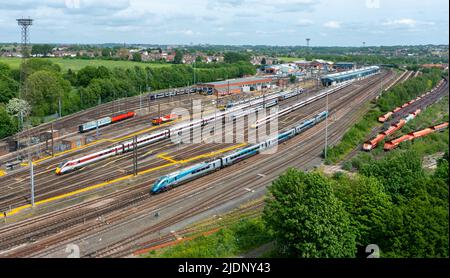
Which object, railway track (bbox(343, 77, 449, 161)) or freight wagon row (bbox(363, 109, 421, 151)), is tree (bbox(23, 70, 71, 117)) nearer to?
railway track (bbox(343, 77, 449, 161))

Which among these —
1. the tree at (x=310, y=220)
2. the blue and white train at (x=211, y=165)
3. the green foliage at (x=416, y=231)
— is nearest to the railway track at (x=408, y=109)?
the blue and white train at (x=211, y=165)

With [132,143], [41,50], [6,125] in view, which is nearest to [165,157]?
[132,143]

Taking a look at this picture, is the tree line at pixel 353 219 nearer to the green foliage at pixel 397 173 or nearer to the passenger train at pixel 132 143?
the green foliage at pixel 397 173

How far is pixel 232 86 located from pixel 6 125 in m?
49.0

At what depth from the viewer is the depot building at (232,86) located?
8478 centimetres

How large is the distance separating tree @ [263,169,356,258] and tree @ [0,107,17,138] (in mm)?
39550

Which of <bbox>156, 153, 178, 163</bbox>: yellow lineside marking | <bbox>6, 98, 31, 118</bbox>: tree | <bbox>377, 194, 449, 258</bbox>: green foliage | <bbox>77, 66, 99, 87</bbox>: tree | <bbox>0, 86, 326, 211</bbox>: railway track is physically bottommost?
<bbox>0, 86, 326, 211</bbox>: railway track

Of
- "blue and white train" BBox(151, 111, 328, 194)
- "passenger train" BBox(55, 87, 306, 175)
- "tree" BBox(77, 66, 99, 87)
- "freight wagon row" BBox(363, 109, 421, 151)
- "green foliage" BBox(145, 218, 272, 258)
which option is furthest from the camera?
"tree" BBox(77, 66, 99, 87)

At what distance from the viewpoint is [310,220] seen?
59.5ft

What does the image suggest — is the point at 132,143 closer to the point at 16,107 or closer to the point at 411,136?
the point at 16,107

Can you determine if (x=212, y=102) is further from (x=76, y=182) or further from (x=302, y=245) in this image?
(x=302, y=245)

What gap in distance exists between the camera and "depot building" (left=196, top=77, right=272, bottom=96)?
278 feet
